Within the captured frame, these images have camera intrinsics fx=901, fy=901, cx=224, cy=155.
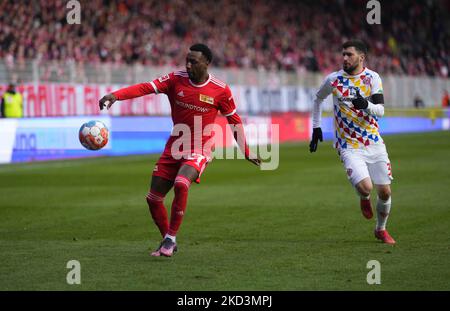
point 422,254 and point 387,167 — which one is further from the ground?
point 387,167

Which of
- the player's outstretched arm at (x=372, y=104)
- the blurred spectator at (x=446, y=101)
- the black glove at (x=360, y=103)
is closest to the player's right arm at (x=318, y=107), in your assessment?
the player's outstretched arm at (x=372, y=104)

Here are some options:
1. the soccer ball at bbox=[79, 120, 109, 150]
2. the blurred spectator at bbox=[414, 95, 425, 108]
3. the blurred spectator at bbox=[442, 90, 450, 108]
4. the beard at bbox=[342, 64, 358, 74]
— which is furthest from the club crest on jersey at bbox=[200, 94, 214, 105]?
the blurred spectator at bbox=[442, 90, 450, 108]

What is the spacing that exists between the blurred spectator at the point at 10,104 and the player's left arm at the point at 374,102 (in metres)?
18.4

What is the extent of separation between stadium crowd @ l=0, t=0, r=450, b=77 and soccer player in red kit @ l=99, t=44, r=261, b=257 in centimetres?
1938

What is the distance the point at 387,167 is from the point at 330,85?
3.94 feet

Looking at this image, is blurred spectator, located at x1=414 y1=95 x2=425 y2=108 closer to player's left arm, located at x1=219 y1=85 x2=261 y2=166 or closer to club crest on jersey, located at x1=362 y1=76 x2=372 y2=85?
club crest on jersey, located at x1=362 y1=76 x2=372 y2=85

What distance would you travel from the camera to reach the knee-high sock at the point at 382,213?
35.8 ft

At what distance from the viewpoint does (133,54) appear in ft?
117

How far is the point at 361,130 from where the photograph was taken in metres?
10.8

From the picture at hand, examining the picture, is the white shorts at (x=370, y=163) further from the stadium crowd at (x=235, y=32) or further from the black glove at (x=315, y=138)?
the stadium crowd at (x=235, y=32)

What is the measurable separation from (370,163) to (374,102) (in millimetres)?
750

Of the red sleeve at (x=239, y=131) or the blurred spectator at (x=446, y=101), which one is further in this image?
the blurred spectator at (x=446, y=101)

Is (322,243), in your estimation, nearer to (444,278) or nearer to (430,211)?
(444,278)

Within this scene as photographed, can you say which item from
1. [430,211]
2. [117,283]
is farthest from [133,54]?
[117,283]
